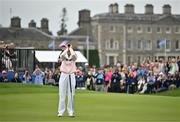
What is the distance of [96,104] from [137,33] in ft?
443

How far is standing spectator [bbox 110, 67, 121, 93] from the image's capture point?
37.9 meters

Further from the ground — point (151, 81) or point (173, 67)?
point (173, 67)

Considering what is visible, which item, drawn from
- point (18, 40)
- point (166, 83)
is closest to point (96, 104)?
point (166, 83)

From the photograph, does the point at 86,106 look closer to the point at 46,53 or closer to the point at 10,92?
the point at 10,92

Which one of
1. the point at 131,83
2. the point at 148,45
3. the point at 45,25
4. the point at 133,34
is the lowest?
the point at 131,83

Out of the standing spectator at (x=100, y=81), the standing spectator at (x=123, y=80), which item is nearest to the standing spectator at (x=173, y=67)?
the standing spectator at (x=123, y=80)

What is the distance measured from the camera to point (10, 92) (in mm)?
31750

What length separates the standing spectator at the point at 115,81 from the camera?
37938 mm

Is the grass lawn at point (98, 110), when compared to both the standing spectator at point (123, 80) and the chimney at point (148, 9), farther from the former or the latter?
the chimney at point (148, 9)

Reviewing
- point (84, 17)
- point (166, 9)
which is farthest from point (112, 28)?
point (166, 9)

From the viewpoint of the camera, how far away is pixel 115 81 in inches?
1496

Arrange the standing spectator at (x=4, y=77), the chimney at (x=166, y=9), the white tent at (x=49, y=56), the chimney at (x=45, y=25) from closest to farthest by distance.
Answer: the standing spectator at (x=4, y=77), the white tent at (x=49, y=56), the chimney at (x=45, y=25), the chimney at (x=166, y=9)

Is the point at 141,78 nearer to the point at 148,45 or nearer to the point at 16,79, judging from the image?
the point at 16,79

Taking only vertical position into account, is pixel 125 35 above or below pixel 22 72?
above
